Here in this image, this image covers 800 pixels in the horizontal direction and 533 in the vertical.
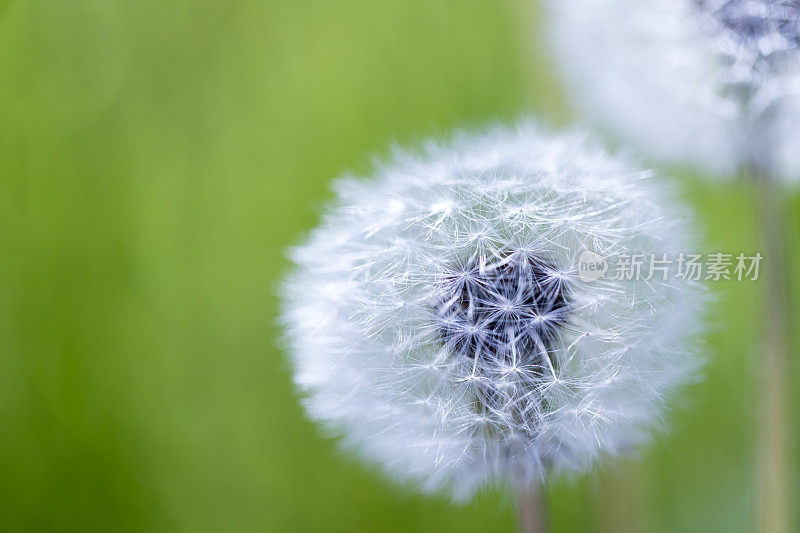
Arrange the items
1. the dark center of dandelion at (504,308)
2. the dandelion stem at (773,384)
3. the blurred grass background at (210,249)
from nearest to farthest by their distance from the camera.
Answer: the dark center of dandelion at (504,308), the dandelion stem at (773,384), the blurred grass background at (210,249)

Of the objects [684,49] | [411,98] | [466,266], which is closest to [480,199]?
[466,266]

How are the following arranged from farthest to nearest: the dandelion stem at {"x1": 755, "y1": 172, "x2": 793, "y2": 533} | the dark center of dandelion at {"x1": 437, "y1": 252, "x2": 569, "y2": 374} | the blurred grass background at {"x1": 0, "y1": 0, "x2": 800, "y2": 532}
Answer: the blurred grass background at {"x1": 0, "y1": 0, "x2": 800, "y2": 532}
the dandelion stem at {"x1": 755, "y1": 172, "x2": 793, "y2": 533}
the dark center of dandelion at {"x1": 437, "y1": 252, "x2": 569, "y2": 374}

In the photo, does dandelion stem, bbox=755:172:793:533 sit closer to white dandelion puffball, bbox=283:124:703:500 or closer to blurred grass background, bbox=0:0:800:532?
white dandelion puffball, bbox=283:124:703:500

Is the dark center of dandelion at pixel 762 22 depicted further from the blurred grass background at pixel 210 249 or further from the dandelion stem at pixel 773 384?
the blurred grass background at pixel 210 249

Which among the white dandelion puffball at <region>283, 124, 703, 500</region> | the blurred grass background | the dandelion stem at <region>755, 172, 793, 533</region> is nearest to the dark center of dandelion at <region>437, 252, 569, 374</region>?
the white dandelion puffball at <region>283, 124, 703, 500</region>

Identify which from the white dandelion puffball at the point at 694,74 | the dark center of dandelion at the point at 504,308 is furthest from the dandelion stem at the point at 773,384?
the dark center of dandelion at the point at 504,308

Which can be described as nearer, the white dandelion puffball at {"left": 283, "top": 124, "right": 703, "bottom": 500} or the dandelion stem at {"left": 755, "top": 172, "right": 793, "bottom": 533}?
the white dandelion puffball at {"left": 283, "top": 124, "right": 703, "bottom": 500}
